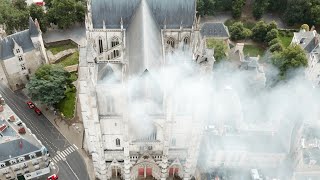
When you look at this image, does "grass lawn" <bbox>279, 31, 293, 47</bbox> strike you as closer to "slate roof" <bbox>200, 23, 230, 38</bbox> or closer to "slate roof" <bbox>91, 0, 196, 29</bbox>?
"slate roof" <bbox>200, 23, 230, 38</bbox>

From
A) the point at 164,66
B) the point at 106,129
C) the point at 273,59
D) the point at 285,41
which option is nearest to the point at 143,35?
the point at 164,66

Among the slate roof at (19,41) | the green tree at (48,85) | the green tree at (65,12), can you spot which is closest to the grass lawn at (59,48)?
the green tree at (65,12)

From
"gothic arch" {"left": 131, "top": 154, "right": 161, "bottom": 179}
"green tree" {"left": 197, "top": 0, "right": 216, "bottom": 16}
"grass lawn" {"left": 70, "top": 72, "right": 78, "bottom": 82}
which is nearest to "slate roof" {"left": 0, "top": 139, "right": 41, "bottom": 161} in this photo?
"gothic arch" {"left": 131, "top": 154, "right": 161, "bottom": 179}

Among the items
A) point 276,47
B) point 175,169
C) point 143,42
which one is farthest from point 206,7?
point 175,169

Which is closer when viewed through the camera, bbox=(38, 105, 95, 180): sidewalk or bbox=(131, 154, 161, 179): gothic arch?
bbox=(131, 154, 161, 179): gothic arch

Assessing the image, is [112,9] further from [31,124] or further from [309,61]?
[309,61]

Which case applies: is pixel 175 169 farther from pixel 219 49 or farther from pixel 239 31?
pixel 239 31
